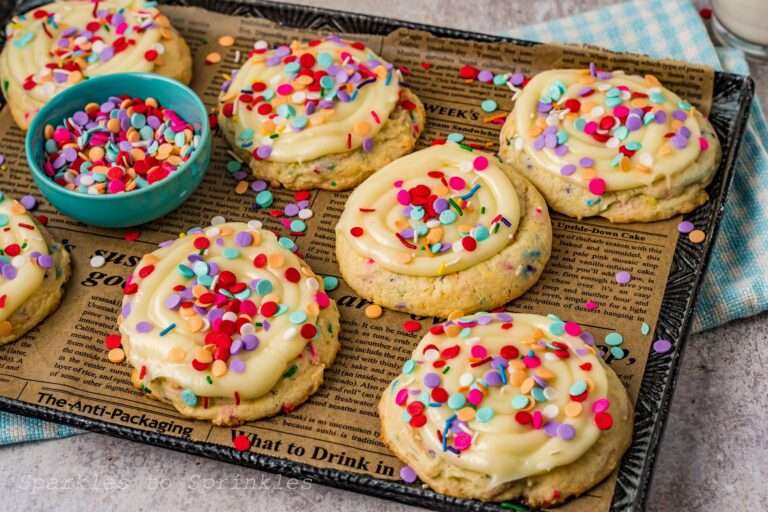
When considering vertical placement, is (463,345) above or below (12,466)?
above

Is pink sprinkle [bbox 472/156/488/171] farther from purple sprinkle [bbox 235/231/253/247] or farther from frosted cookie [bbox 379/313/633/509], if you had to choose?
purple sprinkle [bbox 235/231/253/247]

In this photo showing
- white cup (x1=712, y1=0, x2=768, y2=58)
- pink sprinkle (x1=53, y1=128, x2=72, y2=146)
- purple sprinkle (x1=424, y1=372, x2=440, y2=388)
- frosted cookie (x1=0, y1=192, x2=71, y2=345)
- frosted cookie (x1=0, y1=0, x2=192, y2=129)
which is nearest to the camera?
purple sprinkle (x1=424, y1=372, x2=440, y2=388)

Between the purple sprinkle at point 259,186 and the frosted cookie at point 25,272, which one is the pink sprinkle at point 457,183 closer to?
the purple sprinkle at point 259,186

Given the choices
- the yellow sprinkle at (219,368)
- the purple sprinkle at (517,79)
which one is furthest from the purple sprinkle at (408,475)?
the purple sprinkle at (517,79)

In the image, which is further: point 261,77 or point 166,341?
point 261,77

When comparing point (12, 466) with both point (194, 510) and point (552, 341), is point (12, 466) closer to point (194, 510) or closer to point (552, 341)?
point (194, 510)

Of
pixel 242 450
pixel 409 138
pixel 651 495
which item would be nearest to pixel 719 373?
pixel 651 495

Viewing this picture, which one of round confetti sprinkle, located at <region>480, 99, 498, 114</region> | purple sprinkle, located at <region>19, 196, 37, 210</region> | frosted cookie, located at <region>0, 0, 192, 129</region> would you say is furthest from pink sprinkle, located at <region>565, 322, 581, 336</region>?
purple sprinkle, located at <region>19, 196, 37, 210</region>

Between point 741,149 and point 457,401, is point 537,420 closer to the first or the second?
point 457,401
